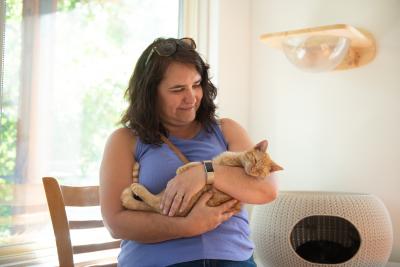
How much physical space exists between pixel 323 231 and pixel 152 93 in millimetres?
1037

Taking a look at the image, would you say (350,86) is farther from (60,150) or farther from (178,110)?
(60,150)

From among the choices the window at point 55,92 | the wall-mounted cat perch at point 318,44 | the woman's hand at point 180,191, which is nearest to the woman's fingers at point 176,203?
the woman's hand at point 180,191

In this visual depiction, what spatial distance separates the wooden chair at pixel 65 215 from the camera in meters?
1.32

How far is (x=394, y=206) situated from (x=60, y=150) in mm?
1495

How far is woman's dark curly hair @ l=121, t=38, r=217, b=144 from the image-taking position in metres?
1.33

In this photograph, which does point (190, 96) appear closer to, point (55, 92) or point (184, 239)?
point (184, 239)

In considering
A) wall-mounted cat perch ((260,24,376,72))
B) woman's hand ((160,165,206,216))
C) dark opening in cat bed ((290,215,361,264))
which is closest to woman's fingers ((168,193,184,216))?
woman's hand ((160,165,206,216))

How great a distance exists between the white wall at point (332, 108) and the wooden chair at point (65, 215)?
3.92 feet

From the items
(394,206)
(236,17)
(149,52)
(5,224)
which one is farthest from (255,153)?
(236,17)

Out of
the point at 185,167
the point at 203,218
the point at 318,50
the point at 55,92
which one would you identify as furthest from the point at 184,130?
the point at 318,50

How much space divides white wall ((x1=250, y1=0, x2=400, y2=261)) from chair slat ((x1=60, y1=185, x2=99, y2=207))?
118 cm

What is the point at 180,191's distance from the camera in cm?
112

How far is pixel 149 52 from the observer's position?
4.45ft

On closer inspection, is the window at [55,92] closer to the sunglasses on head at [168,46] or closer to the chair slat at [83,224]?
the chair slat at [83,224]
